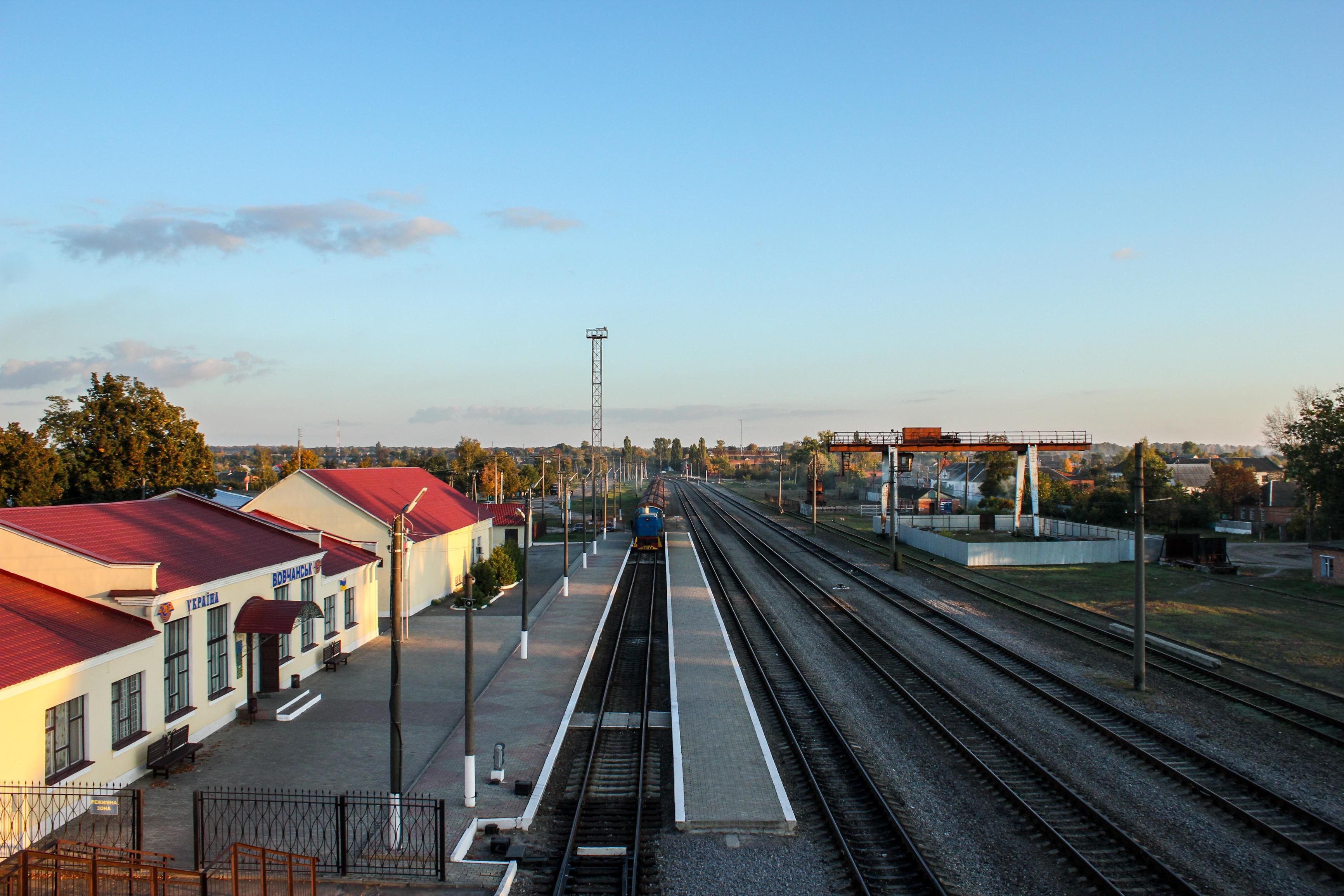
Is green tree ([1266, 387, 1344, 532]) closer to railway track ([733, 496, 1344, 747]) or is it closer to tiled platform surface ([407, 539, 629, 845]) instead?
railway track ([733, 496, 1344, 747])

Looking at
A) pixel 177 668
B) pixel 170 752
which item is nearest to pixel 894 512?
pixel 177 668

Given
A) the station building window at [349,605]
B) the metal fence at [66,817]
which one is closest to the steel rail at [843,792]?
the metal fence at [66,817]

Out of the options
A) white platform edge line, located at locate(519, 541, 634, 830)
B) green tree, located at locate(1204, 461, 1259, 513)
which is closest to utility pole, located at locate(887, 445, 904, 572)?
white platform edge line, located at locate(519, 541, 634, 830)

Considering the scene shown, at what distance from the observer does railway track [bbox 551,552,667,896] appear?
11.7m

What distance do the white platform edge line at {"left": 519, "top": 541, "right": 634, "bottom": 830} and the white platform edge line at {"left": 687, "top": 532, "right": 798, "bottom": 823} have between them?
415cm

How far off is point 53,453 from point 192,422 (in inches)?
255

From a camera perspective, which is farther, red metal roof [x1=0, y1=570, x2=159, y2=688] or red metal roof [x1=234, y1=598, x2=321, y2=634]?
red metal roof [x1=234, y1=598, x2=321, y2=634]

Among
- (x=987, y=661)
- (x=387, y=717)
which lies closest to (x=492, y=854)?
(x=387, y=717)

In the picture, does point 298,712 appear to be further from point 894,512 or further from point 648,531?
point 648,531

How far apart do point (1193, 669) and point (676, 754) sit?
54.1 feet

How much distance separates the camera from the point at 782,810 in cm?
1354

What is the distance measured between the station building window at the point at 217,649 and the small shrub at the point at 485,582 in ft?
47.7

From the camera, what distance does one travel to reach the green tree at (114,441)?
41.8 metres

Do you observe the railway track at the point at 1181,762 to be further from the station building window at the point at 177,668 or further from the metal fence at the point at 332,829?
the station building window at the point at 177,668
